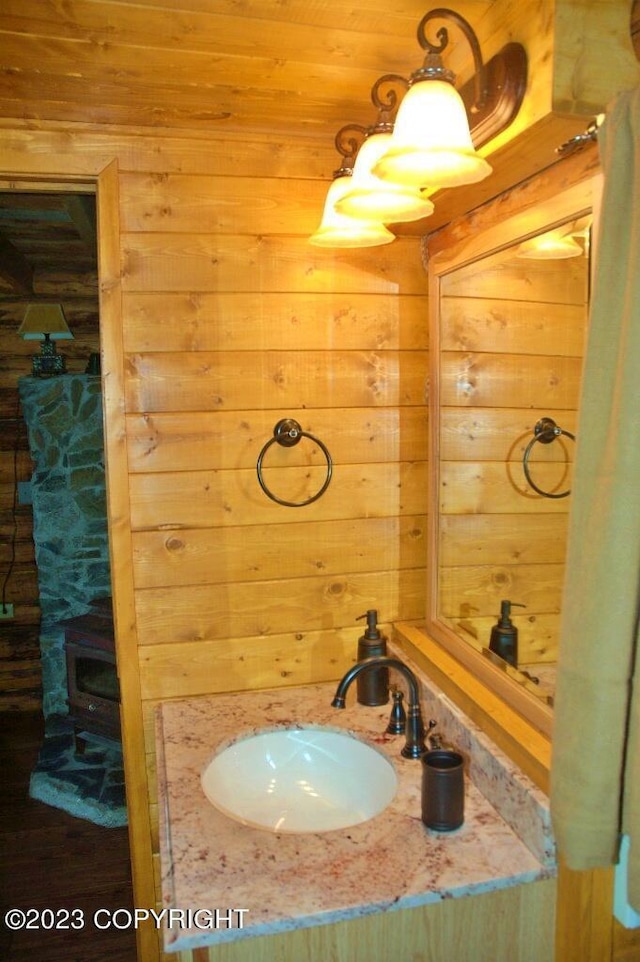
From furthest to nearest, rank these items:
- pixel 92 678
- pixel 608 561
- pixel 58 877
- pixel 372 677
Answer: pixel 92 678 < pixel 58 877 < pixel 372 677 < pixel 608 561

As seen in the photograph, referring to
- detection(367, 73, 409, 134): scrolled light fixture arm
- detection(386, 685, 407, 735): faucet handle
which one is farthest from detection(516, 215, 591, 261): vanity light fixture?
detection(386, 685, 407, 735): faucet handle

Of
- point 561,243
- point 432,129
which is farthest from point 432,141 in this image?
point 561,243

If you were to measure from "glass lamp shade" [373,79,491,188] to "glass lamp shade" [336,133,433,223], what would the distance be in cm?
14

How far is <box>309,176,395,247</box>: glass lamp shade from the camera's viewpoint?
51.3 inches

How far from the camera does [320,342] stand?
62.6 inches

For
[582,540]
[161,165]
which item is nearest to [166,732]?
[582,540]

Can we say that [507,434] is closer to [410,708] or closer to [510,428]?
[510,428]

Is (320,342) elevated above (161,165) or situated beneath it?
situated beneath

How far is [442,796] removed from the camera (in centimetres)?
109

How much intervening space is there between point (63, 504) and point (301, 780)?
271cm

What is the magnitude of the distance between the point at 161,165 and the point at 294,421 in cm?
60

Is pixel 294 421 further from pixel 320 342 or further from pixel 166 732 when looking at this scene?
pixel 166 732

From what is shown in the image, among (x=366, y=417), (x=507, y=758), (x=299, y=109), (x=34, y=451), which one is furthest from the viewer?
(x=34, y=451)

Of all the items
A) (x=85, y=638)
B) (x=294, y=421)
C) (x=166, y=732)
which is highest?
(x=294, y=421)
